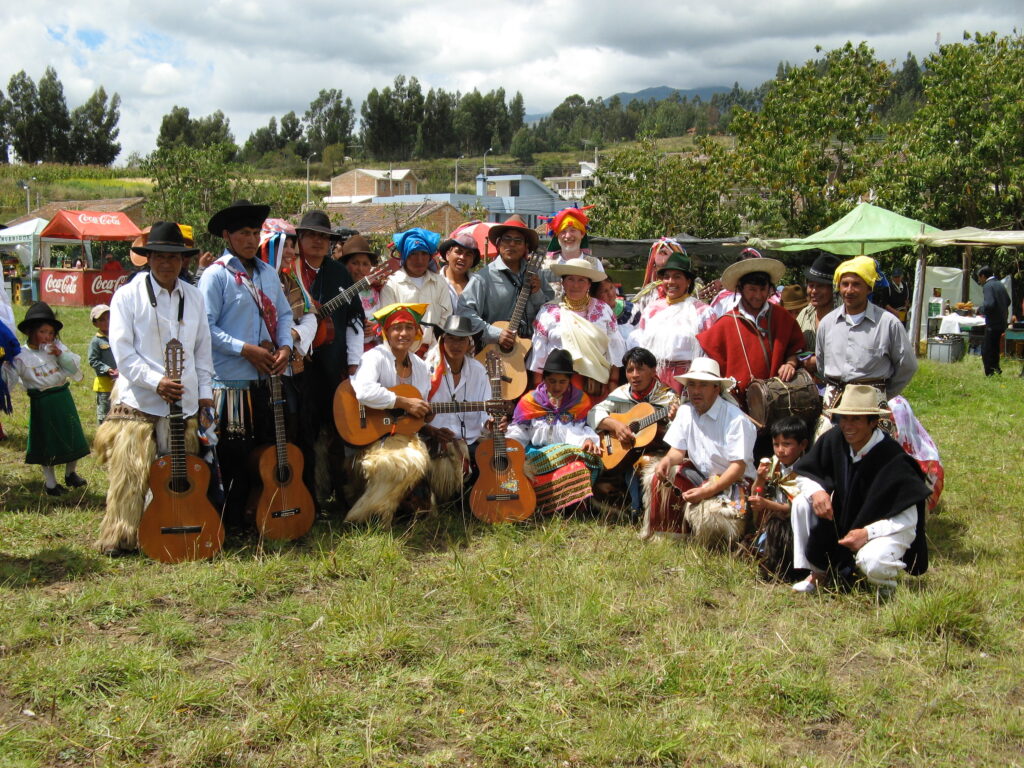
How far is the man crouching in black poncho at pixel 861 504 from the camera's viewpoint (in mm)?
4430

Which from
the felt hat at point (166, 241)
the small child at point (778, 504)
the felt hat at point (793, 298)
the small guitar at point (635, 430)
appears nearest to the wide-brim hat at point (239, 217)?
the felt hat at point (166, 241)

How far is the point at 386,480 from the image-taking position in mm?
5398

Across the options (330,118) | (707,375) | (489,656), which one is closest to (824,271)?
(707,375)

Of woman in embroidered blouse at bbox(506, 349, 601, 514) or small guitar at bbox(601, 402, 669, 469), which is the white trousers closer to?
small guitar at bbox(601, 402, 669, 469)

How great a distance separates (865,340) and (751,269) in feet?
2.81

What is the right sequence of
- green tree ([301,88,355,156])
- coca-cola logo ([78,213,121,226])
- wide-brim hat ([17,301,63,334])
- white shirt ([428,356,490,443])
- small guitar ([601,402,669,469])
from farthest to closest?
green tree ([301,88,355,156]) → coca-cola logo ([78,213,121,226]) → wide-brim hat ([17,301,63,334]) → white shirt ([428,356,490,443]) → small guitar ([601,402,669,469])

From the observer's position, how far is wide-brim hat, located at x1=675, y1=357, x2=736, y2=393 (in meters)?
5.23

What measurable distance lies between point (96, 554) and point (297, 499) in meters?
1.14

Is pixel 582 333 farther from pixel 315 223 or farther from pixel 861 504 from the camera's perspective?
pixel 861 504

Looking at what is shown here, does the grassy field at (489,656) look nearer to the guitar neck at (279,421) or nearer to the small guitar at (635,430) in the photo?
the guitar neck at (279,421)

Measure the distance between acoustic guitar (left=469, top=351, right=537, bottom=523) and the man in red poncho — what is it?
56.9 inches

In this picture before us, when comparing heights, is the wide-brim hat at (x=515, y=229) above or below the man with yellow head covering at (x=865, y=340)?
above

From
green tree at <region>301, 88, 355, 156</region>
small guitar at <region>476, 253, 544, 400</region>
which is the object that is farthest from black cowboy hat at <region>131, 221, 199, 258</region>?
green tree at <region>301, 88, 355, 156</region>

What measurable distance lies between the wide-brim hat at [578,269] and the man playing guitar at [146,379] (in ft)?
8.40
